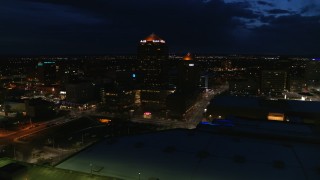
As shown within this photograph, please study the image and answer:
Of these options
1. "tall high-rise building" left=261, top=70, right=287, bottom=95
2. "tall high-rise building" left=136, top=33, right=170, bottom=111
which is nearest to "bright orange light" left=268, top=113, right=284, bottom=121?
"tall high-rise building" left=261, top=70, right=287, bottom=95

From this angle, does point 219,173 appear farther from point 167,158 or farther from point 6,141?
point 6,141

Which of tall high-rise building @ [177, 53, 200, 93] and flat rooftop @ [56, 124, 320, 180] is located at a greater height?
tall high-rise building @ [177, 53, 200, 93]

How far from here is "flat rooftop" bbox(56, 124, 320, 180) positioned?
32.8 meters

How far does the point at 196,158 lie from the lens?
36688mm

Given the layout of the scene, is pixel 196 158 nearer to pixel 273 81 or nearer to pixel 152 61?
pixel 152 61

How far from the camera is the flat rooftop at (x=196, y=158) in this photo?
3284cm

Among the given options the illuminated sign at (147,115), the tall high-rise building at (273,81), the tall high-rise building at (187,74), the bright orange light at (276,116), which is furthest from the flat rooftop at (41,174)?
the tall high-rise building at (273,81)

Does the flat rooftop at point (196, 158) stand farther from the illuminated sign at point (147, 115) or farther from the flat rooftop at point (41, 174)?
the illuminated sign at point (147, 115)

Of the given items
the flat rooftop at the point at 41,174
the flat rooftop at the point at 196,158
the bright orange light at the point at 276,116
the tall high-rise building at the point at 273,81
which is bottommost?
the bright orange light at the point at 276,116

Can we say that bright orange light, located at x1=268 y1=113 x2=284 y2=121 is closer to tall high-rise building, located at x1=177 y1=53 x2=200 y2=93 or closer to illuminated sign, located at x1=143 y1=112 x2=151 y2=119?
illuminated sign, located at x1=143 y1=112 x2=151 y2=119

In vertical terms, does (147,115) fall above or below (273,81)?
below

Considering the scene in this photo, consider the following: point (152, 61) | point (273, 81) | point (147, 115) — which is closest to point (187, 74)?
point (152, 61)

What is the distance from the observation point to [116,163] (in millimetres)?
35406

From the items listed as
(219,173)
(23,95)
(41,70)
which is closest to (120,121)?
(219,173)
